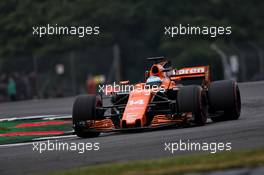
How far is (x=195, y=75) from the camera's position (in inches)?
728

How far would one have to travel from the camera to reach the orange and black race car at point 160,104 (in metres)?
16.7

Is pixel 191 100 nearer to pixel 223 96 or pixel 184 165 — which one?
pixel 223 96

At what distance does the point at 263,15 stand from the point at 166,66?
35129 millimetres

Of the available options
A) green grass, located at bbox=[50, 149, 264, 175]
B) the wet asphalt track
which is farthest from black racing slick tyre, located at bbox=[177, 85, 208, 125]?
green grass, located at bbox=[50, 149, 264, 175]

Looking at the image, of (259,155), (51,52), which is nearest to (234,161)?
(259,155)

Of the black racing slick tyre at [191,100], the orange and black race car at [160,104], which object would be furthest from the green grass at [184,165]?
the orange and black race car at [160,104]

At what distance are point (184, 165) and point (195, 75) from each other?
8.14 m

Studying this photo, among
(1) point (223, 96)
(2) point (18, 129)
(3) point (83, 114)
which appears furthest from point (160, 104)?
(2) point (18, 129)

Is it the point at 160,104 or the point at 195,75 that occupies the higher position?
the point at 195,75

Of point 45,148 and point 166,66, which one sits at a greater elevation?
point 166,66

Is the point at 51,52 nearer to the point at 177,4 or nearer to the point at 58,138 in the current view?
the point at 177,4

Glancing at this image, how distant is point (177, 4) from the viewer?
5262 cm

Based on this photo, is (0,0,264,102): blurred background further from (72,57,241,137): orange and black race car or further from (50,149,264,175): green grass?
(50,149,264,175): green grass

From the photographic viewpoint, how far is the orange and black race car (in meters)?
16.7
